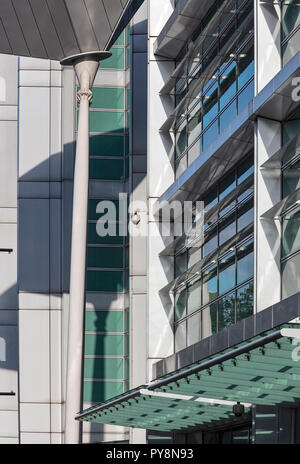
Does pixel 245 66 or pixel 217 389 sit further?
pixel 245 66

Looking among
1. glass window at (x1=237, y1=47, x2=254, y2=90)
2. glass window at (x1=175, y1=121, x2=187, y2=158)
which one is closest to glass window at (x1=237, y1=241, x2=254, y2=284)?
glass window at (x1=237, y1=47, x2=254, y2=90)

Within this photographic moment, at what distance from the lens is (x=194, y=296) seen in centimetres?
2695

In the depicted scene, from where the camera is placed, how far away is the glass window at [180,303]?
2812cm

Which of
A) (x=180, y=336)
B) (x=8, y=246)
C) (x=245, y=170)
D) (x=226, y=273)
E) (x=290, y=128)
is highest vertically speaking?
(x=8, y=246)

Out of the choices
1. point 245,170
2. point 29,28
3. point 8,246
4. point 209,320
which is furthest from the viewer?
point 8,246

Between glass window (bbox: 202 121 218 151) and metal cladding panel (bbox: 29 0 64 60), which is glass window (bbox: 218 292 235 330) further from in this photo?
metal cladding panel (bbox: 29 0 64 60)

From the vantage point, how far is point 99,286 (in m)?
38.2

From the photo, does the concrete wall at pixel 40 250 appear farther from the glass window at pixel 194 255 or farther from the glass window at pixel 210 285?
the glass window at pixel 210 285

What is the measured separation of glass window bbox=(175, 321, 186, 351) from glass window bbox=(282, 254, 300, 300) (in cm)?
897

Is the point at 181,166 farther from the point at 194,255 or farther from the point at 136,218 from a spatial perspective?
the point at 136,218

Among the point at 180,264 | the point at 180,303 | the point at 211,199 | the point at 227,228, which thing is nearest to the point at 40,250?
the point at 180,264

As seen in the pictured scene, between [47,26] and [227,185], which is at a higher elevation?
[47,26]

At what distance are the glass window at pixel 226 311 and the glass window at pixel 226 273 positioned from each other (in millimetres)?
222

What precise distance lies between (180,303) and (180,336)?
87cm
